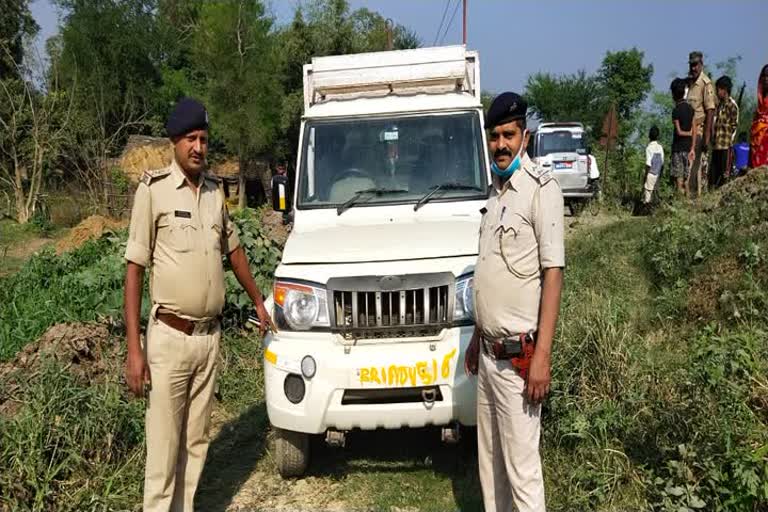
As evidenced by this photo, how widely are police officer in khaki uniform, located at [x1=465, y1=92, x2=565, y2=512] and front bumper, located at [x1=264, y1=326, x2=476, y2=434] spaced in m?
0.61

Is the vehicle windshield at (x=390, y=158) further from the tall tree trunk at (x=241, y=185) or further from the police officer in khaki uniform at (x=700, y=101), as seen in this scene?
the tall tree trunk at (x=241, y=185)

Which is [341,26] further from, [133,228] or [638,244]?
[133,228]

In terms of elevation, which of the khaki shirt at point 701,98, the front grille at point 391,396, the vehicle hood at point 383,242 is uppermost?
the khaki shirt at point 701,98

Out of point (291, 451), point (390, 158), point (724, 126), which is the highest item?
point (724, 126)

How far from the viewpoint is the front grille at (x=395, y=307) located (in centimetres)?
391

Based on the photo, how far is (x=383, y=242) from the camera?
4.27 meters

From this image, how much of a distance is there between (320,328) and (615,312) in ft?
7.14

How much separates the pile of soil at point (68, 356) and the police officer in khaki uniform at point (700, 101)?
7.84m

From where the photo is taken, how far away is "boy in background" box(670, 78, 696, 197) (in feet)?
30.5

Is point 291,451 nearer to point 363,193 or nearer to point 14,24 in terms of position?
point 363,193

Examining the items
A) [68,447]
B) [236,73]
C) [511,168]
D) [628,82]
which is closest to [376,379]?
[511,168]

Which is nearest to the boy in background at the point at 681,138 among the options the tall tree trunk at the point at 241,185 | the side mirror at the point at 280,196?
the side mirror at the point at 280,196

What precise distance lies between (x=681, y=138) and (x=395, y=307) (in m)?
7.25

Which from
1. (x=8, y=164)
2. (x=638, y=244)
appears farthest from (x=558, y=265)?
(x=8, y=164)
